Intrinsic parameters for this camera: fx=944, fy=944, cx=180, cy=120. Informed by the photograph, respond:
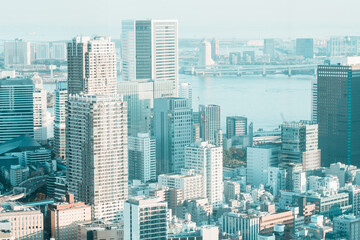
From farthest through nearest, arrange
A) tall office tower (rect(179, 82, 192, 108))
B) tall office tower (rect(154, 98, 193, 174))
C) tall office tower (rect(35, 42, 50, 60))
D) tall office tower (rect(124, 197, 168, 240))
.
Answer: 1. tall office tower (rect(35, 42, 50, 60))
2. tall office tower (rect(179, 82, 192, 108))
3. tall office tower (rect(154, 98, 193, 174))
4. tall office tower (rect(124, 197, 168, 240))

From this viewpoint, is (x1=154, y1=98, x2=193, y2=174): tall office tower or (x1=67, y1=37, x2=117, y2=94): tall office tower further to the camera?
(x1=154, y1=98, x2=193, y2=174): tall office tower

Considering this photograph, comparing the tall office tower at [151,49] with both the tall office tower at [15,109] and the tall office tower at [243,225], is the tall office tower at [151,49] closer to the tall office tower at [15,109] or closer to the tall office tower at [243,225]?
the tall office tower at [15,109]

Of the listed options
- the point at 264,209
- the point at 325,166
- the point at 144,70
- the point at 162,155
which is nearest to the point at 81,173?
the point at 264,209

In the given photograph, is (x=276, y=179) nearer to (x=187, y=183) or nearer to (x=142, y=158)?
(x=187, y=183)

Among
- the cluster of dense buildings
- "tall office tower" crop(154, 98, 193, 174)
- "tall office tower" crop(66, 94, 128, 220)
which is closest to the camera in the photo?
the cluster of dense buildings

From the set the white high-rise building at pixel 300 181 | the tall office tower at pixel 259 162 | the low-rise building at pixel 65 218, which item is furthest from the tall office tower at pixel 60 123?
the low-rise building at pixel 65 218

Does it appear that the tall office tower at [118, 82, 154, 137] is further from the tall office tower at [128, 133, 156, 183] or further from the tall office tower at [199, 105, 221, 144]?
the tall office tower at [199, 105, 221, 144]

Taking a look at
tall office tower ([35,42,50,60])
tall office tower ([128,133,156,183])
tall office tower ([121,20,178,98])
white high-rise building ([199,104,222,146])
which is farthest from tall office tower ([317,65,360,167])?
tall office tower ([35,42,50,60])
